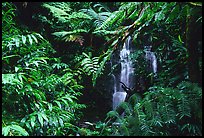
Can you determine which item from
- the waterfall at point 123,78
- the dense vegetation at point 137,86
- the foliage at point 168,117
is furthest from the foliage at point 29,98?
the waterfall at point 123,78

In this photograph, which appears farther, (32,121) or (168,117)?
(32,121)

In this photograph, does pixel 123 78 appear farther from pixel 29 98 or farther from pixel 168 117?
pixel 168 117

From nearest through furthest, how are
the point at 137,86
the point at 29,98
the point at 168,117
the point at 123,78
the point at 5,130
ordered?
the point at 168,117 → the point at 5,130 → the point at 29,98 → the point at 137,86 → the point at 123,78

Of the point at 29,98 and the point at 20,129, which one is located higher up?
the point at 29,98

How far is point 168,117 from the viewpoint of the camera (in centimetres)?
124

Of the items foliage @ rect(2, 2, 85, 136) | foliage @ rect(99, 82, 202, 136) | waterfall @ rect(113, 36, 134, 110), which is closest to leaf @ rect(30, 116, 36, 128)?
foliage @ rect(2, 2, 85, 136)

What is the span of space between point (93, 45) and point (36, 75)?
2235 mm

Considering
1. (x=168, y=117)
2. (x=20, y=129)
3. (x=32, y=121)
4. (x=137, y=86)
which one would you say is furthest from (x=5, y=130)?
(x=137, y=86)

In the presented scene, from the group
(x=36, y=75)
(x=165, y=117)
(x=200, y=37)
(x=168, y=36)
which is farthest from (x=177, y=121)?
(x=36, y=75)

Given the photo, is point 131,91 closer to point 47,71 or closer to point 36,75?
point 47,71

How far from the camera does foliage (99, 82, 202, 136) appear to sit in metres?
1.24

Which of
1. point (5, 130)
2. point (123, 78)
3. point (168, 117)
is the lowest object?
point (5, 130)

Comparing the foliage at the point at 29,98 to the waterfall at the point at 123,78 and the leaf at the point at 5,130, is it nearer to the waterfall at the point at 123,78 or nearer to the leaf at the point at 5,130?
the leaf at the point at 5,130

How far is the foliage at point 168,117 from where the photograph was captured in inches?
48.8
